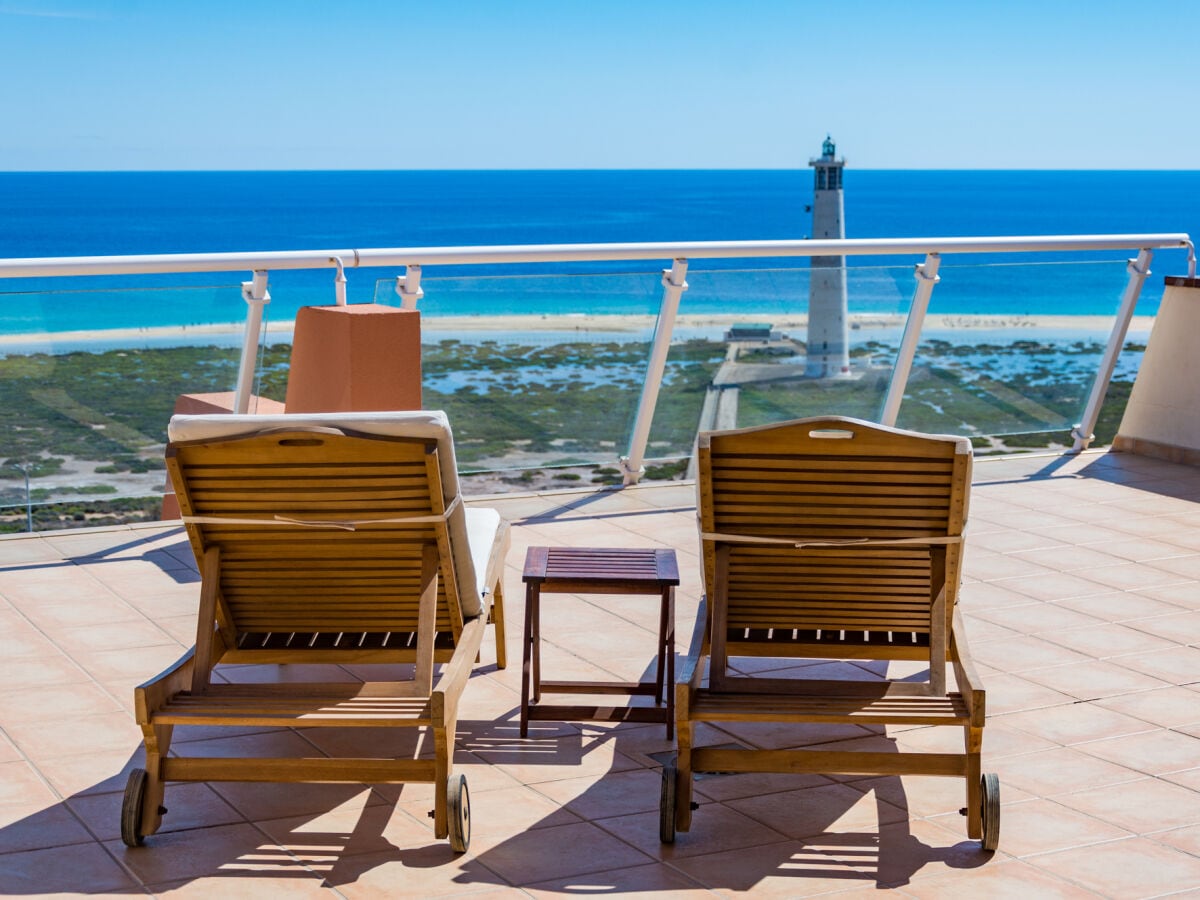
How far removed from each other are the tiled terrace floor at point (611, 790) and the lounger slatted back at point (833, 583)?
0.64 ft

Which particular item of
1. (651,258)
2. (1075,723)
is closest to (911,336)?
(651,258)

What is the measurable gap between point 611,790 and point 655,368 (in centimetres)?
389

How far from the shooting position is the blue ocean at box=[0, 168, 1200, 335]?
6562 millimetres

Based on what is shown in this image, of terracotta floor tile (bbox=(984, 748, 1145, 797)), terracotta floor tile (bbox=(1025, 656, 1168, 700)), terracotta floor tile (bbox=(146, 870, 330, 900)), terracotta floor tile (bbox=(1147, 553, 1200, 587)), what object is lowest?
terracotta floor tile (bbox=(146, 870, 330, 900))

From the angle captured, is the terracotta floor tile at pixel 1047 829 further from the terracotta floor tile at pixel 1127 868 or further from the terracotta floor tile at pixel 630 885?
the terracotta floor tile at pixel 630 885

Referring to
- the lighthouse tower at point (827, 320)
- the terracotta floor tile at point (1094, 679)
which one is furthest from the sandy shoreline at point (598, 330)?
the terracotta floor tile at point (1094, 679)

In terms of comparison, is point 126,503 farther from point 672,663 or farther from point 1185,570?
point 1185,570

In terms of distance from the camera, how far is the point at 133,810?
130 inches

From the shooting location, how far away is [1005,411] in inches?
330

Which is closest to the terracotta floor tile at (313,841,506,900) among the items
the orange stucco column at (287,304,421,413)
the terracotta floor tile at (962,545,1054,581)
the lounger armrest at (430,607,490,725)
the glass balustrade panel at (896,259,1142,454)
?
the lounger armrest at (430,607,490,725)

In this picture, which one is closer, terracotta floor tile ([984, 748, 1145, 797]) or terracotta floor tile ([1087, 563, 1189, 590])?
terracotta floor tile ([984, 748, 1145, 797])

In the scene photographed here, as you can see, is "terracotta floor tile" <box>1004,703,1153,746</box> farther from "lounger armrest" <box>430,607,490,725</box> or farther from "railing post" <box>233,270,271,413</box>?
"railing post" <box>233,270,271,413</box>

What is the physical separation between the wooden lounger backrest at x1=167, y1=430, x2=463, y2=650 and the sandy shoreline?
9.48 feet

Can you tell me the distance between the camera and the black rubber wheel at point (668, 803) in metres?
3.36
